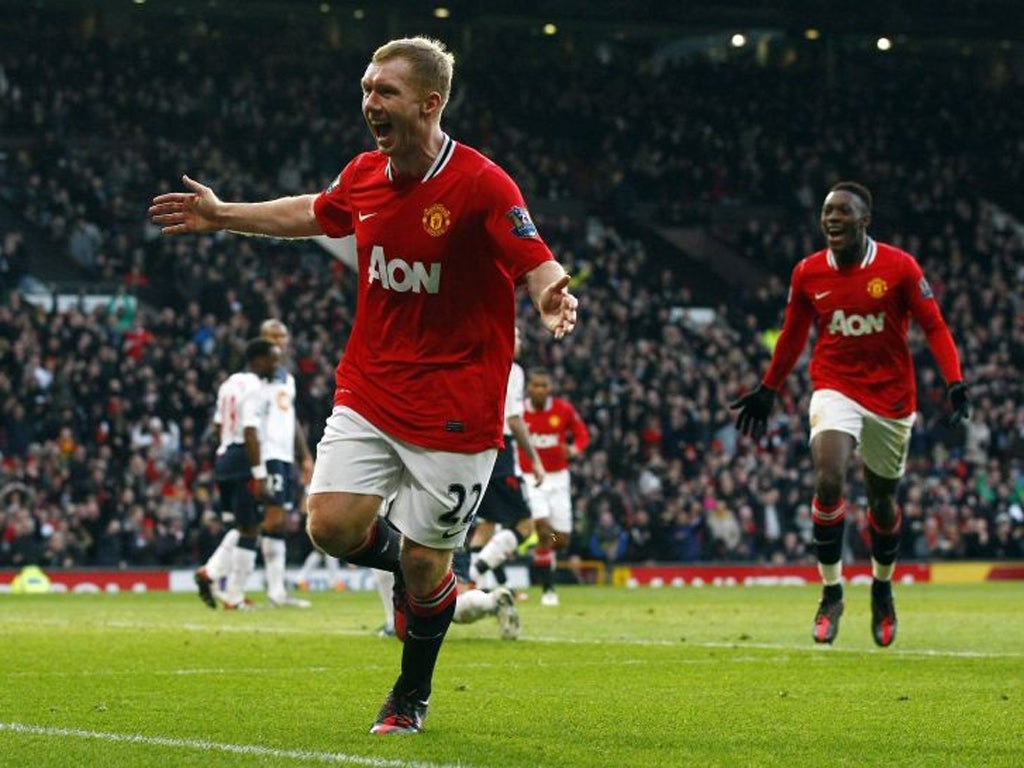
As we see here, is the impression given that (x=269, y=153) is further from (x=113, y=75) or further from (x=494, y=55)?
(x=494, y=55)

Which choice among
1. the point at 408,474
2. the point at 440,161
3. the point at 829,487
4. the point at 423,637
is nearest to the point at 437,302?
the point at 440,161

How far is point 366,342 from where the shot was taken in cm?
722

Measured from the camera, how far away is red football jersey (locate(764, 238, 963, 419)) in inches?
466

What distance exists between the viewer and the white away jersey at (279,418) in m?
18.0

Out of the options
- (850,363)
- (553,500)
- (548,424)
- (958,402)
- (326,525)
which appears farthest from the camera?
(553,500)

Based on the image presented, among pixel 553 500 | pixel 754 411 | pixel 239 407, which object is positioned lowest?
pixel 553 500

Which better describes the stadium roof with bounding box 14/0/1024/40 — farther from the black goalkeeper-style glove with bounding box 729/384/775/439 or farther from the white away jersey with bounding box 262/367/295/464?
the black goalkeeper-style glove with bounding box 729/384/775/439

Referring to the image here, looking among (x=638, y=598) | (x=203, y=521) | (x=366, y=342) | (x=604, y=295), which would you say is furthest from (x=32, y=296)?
(x=366, y=342)

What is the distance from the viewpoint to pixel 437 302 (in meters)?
7.08

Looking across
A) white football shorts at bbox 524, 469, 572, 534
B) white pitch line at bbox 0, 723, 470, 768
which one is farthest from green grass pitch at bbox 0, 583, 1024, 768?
white football shorts at bbox 524, 469, 572, 534

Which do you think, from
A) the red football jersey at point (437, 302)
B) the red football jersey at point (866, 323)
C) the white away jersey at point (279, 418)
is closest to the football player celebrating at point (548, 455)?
the white away jersey at point (279, 418)

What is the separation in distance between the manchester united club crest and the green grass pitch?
1802 mm

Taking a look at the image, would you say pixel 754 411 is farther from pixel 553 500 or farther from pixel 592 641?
pixel 553 500

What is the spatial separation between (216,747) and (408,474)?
1.26 m
